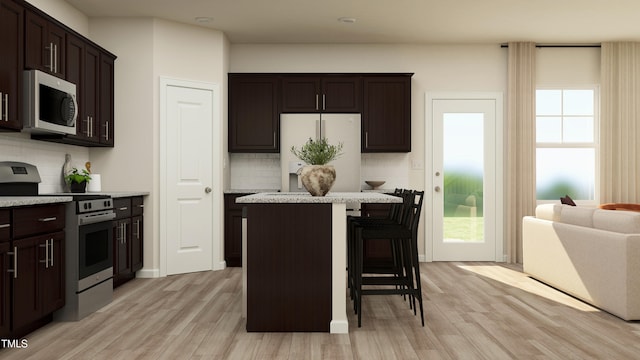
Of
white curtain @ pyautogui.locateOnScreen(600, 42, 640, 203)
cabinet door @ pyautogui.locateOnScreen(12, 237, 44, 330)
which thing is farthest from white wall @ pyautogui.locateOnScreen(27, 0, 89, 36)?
white curtain @ pyautogui.locateOnScreen(600, 42, 640, 203)

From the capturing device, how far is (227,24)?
18.7ft

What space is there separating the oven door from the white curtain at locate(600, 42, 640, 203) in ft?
19.3

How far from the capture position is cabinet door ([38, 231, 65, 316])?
11.1ft

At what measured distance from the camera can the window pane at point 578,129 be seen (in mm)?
6617

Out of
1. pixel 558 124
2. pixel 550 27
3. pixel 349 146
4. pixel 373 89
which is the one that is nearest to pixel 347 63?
pixel 373 89

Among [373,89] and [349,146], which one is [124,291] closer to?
[349,146]

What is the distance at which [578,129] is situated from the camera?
6.62 metres

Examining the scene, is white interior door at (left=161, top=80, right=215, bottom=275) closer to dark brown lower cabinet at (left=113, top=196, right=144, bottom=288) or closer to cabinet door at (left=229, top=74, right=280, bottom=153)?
dark brown lower cabinet at (left=113, top=196, right=144, bottom=288)

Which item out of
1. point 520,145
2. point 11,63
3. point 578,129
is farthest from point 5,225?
point 578,129

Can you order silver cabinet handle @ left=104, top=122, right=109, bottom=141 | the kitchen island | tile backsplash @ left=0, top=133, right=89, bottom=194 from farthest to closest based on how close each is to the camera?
silver cabinet handle @ left=104, top=122, right=109, bottom=141 < tile backsplash @ left=0, top=133, right=89, bottom=194 < the kitchen island

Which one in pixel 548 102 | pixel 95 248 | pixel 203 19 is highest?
pixel 203 19

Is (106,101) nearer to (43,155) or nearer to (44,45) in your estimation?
(43,155)

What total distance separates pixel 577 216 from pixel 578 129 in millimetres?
2764

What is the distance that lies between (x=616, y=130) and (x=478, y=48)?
206cm
